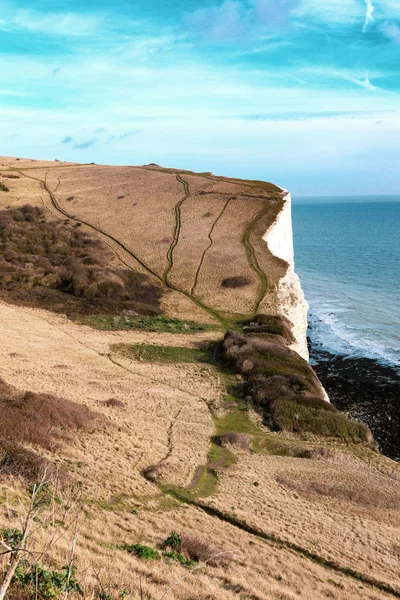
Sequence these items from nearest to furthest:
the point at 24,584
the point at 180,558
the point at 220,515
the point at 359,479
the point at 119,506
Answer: the point at 24,584
the point at 180,558
the point at 119,506
the point at 220,515
the point at 359,479

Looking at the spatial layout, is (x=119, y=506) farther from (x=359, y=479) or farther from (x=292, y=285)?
(x=292, y=285)

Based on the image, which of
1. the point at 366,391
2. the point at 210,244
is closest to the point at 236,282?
the point at 210,244

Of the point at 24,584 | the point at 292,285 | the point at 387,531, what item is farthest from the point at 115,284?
the point at 24,584

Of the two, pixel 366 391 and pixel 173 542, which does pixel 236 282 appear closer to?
pixel 366 391

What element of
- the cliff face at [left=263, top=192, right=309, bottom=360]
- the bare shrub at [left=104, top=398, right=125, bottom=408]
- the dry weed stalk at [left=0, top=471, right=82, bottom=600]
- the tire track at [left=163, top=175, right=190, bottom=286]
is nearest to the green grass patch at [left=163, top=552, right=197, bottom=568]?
the dry weed stalk at [left=0, top=471, right=82, bottom=600]

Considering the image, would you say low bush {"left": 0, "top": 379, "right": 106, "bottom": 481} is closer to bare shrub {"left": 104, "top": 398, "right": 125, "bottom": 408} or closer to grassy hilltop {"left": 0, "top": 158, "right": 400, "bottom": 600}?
grassy hilltop {"left": 0, "top": 158, "right": 400, "bottom": 600}
